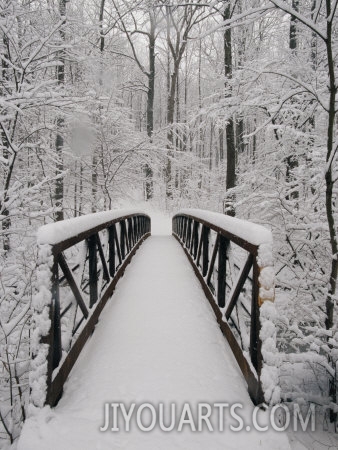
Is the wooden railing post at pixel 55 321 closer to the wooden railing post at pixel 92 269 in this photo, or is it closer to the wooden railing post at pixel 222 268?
the wooden railing post at pixel 92 269

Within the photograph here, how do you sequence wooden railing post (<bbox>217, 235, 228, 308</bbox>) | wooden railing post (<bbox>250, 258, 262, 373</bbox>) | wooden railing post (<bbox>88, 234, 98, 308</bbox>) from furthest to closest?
wooden railing post (<bbox>217, 235, 228, 308</bbox>)
wooden railing post (<bbox>88, 234, 98, 308</bbox>)
wooden railing post (<bbox>250, 258, 262, 373</bbox>)

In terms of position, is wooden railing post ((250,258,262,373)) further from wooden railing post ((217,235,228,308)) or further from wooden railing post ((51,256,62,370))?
wooden railing post ((51,256,62,370))

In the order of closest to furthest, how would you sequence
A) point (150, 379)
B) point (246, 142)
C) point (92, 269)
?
point (150, 379) → point (92, 269) → point (246, 142)

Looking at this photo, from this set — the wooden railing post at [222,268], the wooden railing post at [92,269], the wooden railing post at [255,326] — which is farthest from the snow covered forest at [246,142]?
the wooden railing post at [255,326]

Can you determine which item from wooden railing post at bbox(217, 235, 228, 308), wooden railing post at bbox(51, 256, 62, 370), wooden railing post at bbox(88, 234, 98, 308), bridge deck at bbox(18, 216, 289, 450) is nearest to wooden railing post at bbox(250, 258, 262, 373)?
bridge deck at bbox(18, 216, 289, 450)

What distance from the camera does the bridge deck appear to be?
2.04 metres

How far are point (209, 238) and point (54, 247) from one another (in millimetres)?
3296

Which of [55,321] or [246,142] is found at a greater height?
[246,142]

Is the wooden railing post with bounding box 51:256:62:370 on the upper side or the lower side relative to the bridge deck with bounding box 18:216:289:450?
upper

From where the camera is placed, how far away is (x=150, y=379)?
2.67 meters

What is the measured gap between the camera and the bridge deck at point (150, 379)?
2.04m

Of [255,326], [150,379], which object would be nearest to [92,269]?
[150,379]

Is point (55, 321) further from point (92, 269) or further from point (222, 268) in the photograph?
point (222, 268)

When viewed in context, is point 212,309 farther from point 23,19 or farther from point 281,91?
point 23,19
